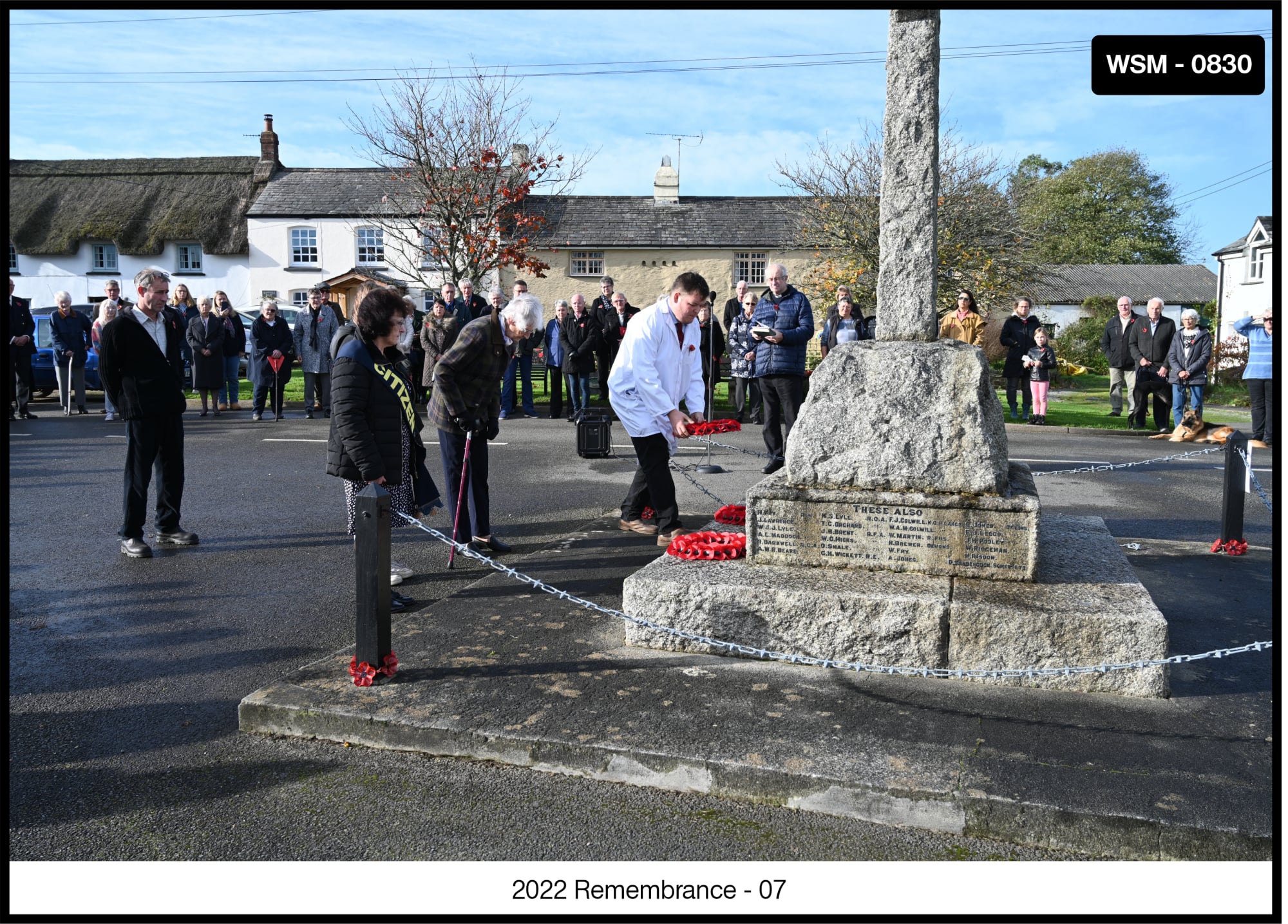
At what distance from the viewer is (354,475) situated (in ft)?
20.3

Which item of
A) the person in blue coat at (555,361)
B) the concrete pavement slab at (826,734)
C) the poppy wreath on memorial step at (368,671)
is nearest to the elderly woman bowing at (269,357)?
the person in blue coat at (555,361)

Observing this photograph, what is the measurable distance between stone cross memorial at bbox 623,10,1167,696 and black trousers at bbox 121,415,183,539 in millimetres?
4329

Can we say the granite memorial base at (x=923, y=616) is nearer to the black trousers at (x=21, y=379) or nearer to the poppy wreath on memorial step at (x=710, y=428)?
the poppy wreath on memorial step at (x=710, y=428)

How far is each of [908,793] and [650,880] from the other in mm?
1033

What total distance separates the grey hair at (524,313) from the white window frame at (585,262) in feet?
113

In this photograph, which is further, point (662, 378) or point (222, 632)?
point (662, 378)

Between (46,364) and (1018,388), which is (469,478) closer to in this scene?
(1018,388)

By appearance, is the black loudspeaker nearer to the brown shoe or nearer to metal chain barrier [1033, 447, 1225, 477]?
the brown shoe

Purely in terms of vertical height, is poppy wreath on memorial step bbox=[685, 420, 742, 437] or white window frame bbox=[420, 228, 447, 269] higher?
white window frame bbox=[420, 228, 447, 269]

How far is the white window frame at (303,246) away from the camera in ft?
138

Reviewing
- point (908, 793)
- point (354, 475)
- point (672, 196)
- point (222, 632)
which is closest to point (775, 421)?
point (354, 475)

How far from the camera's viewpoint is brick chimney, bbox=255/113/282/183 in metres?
45.8

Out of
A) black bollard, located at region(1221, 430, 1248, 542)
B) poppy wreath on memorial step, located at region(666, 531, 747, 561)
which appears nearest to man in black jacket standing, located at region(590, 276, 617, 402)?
black bollard, located at region(1221, 430, 1248, 542)

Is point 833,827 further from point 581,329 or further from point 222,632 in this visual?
point 581,329
